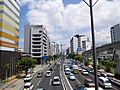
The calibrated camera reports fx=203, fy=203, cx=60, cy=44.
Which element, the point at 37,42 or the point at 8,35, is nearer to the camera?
the point at 8,35

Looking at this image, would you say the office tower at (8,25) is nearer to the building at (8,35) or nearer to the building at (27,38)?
the building at (8,35)

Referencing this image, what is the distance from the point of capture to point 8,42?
223ft

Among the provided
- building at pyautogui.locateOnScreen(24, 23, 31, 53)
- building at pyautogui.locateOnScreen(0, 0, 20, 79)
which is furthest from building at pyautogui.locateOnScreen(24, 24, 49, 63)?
building at pyautogui.locateOnScreen(0, 0, 20, 79)

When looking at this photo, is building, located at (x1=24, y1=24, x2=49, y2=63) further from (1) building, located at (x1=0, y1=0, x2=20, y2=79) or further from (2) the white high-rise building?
(1) building, located at (x1=0, y1=0, x2=20, y2=79)

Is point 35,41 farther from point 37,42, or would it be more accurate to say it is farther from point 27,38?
point 27,38

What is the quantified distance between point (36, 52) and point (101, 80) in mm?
106386

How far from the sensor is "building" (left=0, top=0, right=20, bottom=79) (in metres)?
60.8

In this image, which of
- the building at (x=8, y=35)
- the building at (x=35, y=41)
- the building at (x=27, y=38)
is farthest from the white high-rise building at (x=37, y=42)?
the building at (x=8, y=35)

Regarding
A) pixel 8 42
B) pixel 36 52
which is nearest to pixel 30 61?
pixel 8 42

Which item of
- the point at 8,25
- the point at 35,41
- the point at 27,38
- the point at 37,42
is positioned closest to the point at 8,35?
the point at 8,25

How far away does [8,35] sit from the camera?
221ft

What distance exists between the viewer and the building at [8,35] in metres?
60.8

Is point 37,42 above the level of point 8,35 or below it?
above

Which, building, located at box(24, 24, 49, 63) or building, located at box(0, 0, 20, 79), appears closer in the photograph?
building, located at box(0, 0, 20, 79)
